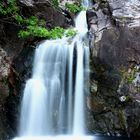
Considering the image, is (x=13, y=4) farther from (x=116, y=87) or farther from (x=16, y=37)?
(x=116, y=87)

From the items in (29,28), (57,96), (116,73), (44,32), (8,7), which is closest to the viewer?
(44,32)

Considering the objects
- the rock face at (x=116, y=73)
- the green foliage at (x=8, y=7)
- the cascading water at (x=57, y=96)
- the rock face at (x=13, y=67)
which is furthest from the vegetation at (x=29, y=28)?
the cascading water at (x=57, y=96)

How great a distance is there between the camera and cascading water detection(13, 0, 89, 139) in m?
11.8

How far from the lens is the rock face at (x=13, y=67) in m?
11.1

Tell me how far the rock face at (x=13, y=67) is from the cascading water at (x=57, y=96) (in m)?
0.30

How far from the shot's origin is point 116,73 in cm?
1095

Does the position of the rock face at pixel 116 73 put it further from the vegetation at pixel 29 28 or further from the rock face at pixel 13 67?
the rock face at pixel 13 67

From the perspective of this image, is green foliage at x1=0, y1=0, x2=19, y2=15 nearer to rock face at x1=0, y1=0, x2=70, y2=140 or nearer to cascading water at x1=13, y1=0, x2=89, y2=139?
rock face at x1=0, y1=0, x2=70, y2=140

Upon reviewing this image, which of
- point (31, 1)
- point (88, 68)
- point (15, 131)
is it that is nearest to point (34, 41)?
A: point (31, 1)

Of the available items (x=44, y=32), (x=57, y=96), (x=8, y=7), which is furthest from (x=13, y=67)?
(x=44, y=32)

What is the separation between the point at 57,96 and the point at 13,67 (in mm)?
1750

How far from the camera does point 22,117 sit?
39.1 ft

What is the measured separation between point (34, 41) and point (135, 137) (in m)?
4.80

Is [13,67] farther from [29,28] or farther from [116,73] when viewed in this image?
[116,73]
